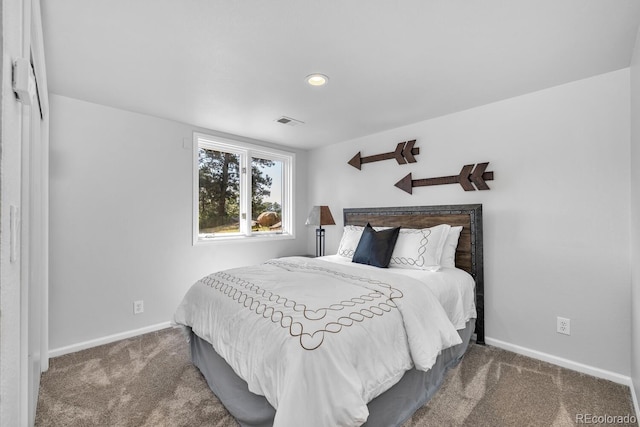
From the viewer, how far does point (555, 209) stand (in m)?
2.54

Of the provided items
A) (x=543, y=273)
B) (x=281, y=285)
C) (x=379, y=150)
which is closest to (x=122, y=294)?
(x=281, y=285)

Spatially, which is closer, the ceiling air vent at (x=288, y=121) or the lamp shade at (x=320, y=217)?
the ceiling air vent at (x=288, y=121)

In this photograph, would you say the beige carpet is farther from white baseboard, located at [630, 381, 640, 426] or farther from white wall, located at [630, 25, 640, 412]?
white wall, located at [630, 25, 640, 412]

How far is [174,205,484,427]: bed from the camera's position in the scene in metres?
1.35

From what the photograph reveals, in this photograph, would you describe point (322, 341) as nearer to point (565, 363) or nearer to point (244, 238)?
point (565, 363)

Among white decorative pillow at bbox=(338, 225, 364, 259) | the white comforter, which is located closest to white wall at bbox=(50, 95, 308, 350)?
the white comforter

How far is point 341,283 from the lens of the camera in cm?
216

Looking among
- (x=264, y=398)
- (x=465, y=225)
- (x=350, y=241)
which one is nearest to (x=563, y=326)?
(x=465, y=225)

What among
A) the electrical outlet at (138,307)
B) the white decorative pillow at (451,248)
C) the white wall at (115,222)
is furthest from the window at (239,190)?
the white decorative pillow at (451,248)

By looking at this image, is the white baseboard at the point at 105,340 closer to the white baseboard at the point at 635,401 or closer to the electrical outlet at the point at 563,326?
the electrical outlet at the point at 563,326

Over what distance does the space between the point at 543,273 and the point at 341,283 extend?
5.90 ft

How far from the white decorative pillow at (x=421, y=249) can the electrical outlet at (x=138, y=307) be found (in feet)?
8.37

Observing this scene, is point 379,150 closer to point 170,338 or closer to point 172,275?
point 172,275

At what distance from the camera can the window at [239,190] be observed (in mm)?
3746
